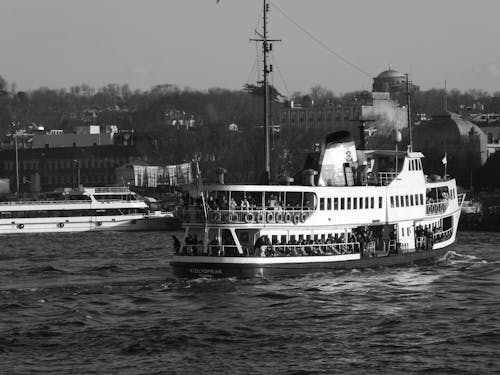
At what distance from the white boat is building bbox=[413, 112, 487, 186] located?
52195 mm

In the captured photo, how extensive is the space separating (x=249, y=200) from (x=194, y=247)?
10.2 feet

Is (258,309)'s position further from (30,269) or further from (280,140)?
(280,140)

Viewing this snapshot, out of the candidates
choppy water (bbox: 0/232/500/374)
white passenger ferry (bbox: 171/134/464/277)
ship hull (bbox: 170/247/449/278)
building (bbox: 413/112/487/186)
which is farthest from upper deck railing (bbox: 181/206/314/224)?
building (bbox: 413/112/487/186)

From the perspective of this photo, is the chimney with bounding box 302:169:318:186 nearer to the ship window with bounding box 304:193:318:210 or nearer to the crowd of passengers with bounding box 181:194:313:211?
the ship window with bounding box 304:193:318:210

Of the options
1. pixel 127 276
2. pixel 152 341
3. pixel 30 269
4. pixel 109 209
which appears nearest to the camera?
pixel 152 341

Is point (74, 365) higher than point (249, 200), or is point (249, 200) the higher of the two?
point (249, 200)

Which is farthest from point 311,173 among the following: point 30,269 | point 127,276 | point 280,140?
point 280,140

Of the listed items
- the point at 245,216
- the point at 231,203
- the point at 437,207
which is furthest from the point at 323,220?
the point at 437,207

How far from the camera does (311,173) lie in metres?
69.9

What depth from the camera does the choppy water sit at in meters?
48.2

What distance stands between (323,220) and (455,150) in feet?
408

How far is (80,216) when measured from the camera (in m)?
127

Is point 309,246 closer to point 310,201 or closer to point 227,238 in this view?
point 310,201

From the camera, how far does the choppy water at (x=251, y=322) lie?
48.2m
